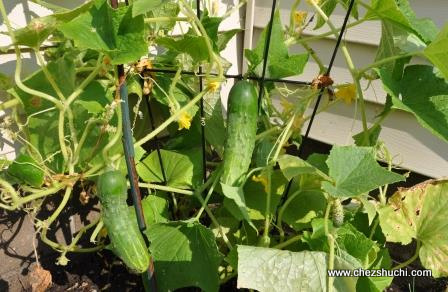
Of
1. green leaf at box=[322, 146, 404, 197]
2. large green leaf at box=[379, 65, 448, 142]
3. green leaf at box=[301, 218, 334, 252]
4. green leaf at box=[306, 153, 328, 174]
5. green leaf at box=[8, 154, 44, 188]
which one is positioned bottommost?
green leaf at box=[301, 218, 334, 252]

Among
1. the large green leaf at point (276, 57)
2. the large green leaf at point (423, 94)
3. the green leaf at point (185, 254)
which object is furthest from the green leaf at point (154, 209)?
the large green leaf at point (423, 94)

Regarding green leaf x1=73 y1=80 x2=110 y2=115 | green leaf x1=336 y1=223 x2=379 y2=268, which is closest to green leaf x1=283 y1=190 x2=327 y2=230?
green leaf x1=336 y1=223 x2=379 y2=268

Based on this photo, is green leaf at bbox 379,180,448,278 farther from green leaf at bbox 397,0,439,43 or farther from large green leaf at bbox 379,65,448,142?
green leaf at bbox 397,0,439,43

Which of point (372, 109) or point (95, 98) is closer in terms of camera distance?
point (95, 98)

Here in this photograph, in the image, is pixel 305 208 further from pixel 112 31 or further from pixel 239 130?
pixel 112 31

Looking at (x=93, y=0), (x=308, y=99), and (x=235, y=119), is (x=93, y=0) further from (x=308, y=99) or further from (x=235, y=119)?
(x=308, y=99)

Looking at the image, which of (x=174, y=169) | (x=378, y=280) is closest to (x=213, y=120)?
(x=174, y=169)

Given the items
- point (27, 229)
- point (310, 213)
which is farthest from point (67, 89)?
point (310, 213)
